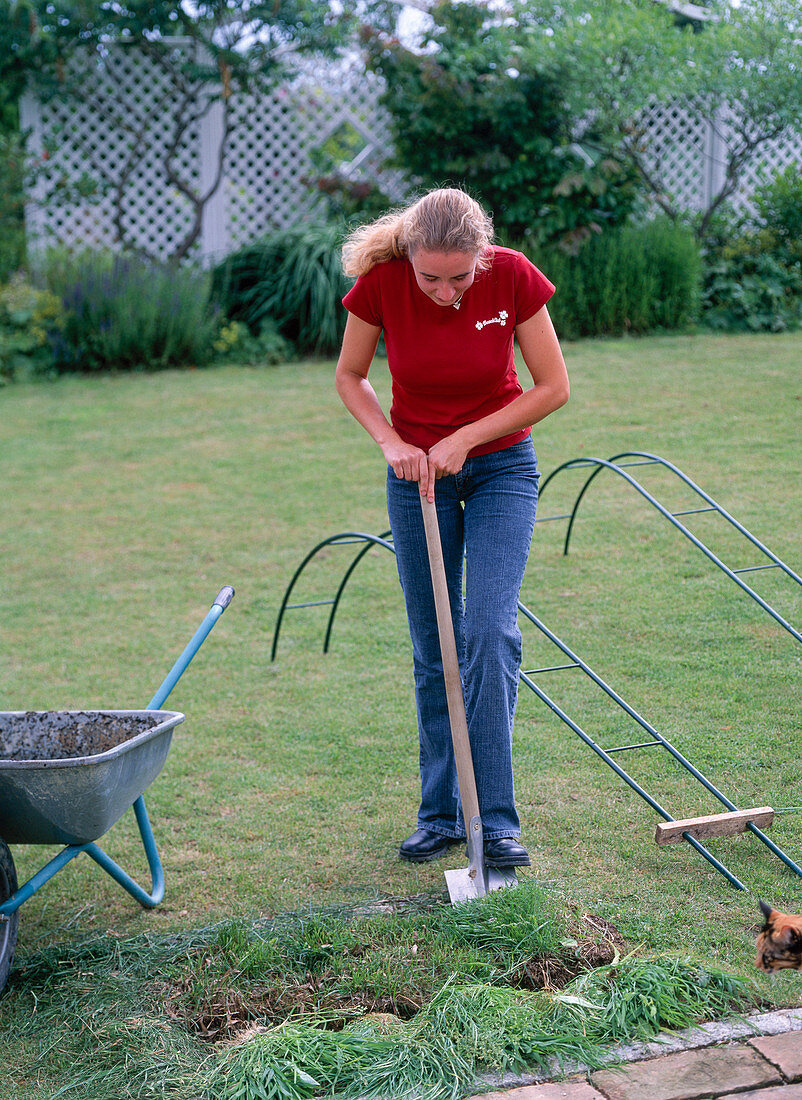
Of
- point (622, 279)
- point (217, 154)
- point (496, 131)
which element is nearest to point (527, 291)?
point (622, 279)

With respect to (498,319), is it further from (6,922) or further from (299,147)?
(299,147)

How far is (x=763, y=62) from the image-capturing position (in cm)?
959

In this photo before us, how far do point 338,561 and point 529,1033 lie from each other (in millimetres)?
3570

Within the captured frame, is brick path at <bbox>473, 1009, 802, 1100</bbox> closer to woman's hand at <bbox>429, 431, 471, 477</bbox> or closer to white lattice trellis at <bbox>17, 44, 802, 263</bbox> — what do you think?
woman's hand at <bbox>429, 431, 471, 477</bbox>

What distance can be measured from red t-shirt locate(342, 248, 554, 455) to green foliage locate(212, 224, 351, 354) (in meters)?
6.61

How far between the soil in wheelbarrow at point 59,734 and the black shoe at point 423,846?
0.81 meters

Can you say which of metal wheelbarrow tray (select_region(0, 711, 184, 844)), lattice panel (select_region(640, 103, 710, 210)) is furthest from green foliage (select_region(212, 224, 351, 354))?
metal wheelbarrow tray (select_region(0, 711, 184, 844))

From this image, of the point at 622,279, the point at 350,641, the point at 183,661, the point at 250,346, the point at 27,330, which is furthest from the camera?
the point at 250,346

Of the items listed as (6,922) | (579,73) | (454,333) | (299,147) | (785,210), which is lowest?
(6,922)

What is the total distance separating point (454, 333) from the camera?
258 cm

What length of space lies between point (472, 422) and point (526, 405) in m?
0.15

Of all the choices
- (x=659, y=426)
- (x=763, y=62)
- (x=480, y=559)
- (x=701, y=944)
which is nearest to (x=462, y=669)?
(x=480, y=559)

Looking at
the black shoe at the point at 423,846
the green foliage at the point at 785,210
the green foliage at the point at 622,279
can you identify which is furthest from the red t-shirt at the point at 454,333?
the green foliage at the point at 785,210

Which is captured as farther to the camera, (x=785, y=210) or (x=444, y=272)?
(x=785, y=210)
